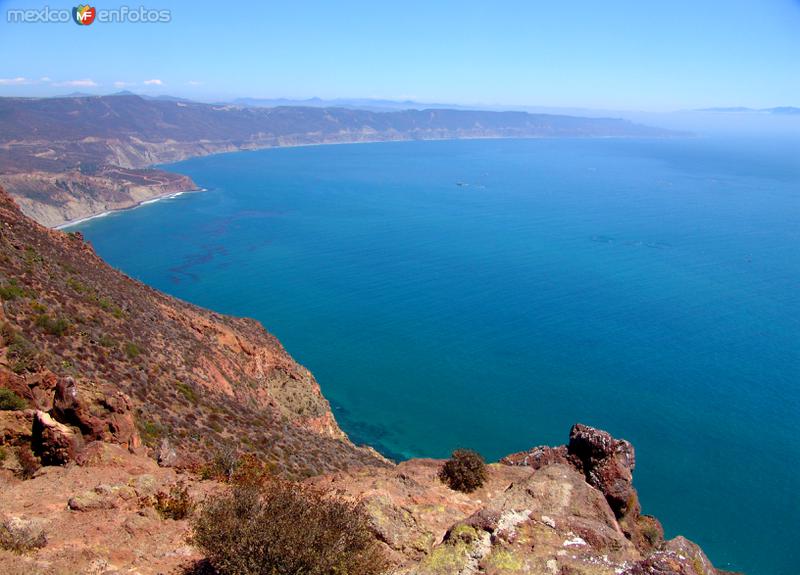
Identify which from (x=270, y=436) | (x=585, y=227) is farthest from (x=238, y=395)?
(x=585, y=227)

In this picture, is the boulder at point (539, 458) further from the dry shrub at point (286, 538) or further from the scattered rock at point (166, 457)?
the scattered rock at point (166, 457)

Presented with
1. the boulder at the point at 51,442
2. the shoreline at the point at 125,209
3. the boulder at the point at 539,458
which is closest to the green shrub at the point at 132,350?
the boulder at the point at 51,442

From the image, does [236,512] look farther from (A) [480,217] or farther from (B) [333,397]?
(A) [480,217]

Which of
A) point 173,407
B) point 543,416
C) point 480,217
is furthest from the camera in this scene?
point 480,217

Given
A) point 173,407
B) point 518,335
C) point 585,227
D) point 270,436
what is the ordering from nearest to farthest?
point 173,407, point 270,436, point 518,335, point 585,227

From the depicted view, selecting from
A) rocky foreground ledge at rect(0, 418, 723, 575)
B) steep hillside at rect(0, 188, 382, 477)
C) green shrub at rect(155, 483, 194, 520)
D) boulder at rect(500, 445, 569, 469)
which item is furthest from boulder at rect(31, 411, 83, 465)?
boulder at rect(500, 445, 569, 469)

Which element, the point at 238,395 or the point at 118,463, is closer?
the point at 118,463

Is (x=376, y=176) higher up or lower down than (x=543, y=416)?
higher up
